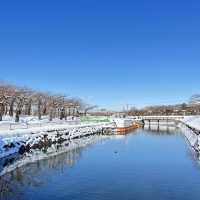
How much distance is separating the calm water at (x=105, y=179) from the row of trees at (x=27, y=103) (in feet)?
115

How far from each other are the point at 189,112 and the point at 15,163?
381 feet

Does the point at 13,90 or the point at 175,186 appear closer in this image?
the point at 175,186

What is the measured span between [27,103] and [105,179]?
6099 centimetres

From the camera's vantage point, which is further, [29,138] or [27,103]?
[27,103]

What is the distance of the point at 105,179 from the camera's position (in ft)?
69.4

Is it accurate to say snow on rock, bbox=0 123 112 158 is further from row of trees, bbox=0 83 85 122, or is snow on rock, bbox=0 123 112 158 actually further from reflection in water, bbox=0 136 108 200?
row of trees, bbox=0 83 85 122

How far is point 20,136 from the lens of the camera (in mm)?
34031

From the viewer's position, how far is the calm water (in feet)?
56.8

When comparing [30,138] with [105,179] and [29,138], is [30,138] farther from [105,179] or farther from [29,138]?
[105,179]

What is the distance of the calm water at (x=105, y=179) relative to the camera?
17312 millimetres

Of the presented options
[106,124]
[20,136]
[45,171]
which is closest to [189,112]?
[106,124]

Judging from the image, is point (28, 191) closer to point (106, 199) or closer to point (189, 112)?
point (106, 199)

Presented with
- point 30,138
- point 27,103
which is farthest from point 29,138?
point 27,103

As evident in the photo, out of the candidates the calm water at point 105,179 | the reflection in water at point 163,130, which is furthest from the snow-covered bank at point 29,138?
the reflection in water at point 163,130
